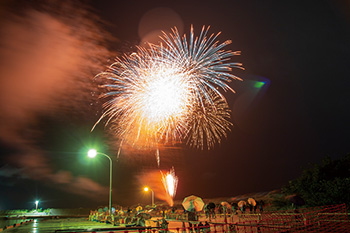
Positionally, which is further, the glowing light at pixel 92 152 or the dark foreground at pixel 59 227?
the dark foreground at pixel 59 227

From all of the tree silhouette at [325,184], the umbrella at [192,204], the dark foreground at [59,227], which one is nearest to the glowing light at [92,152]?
the dark foreground at [59,227]

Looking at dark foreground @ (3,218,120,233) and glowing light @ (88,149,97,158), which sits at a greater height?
glowing light @ (88,149,97,158)

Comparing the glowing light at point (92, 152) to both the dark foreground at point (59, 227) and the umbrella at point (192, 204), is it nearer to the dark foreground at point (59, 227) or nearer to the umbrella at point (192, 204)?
the dark foreground at point (59, 227)

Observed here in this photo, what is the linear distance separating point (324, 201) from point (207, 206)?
1896cm

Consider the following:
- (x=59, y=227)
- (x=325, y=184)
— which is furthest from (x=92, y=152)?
(x=325, y=184)

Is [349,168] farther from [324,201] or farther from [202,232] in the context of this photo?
[202,232]

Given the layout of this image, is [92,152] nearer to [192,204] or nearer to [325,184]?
[192,204]

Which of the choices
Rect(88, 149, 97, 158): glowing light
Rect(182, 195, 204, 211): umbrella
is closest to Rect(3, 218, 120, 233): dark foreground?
Rect(88, 149, 97, 158): glowing light

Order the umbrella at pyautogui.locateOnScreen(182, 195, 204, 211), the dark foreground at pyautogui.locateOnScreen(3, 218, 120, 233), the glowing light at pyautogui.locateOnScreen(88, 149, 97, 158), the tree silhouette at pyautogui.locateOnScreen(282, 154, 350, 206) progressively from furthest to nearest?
the dark foreground at pyautogui.locateOnScreen(3, 218, 120, 233)
the glowing light at pyautogui.locateOnScreen(88, 149, 97, 158)
the tree silhouette at pyautogui.locateOnScreen(282, 154, 350, 206)
the umbrella at pyautogui.locateOnScreen(182, 195, 204, 211)

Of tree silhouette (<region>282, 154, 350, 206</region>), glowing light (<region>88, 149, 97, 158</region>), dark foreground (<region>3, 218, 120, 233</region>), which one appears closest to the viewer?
tree silhouette (<region>282, 154, 350, 206</region>)

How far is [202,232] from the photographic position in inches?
619

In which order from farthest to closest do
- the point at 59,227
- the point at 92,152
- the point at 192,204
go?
1. the point at 59,227
2. the point at 92,152
3. the point at 192,204

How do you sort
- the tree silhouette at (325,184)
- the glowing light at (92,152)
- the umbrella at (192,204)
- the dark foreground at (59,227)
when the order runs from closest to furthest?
the umbrella at (192,204) < the tree silhouette at (325,184) < the glowing light at (92,152) < the dark foreground at (59,227)

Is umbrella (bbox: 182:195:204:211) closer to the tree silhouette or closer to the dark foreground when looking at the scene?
the dark foreground
